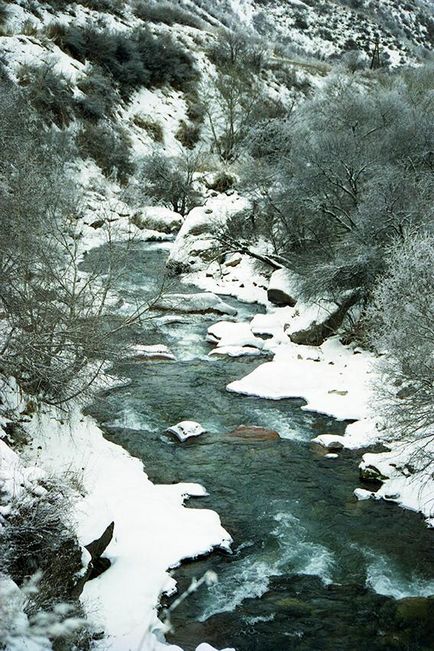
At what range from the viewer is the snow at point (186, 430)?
10031 millimetres

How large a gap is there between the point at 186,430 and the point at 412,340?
13.7ft

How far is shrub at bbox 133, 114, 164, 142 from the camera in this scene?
32.1m

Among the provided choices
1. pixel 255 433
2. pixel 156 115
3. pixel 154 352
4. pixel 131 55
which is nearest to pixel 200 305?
pixel 154 352

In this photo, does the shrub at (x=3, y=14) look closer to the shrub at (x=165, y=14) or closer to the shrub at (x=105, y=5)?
the shrub at (x=105, y=5)

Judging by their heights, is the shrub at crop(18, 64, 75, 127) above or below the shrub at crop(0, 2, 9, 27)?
below

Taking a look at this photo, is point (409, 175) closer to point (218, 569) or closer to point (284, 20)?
point (218, 569)

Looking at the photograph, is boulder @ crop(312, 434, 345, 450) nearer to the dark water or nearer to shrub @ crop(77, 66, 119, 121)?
the dark water

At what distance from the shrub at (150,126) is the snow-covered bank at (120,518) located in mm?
25181

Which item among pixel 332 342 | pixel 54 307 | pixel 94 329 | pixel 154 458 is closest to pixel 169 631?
pixel 154 458

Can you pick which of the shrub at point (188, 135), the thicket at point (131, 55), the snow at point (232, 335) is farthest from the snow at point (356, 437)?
the thicket at point (131, 55)

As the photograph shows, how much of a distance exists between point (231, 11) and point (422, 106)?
4381cm

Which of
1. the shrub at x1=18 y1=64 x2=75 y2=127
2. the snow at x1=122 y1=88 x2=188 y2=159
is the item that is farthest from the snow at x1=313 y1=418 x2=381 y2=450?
the shrub at x1=18 y1=64 x2=75 y2=127

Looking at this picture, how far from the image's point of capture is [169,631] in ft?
18.5

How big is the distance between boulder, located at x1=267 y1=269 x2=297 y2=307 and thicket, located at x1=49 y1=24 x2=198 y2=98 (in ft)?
68.4
